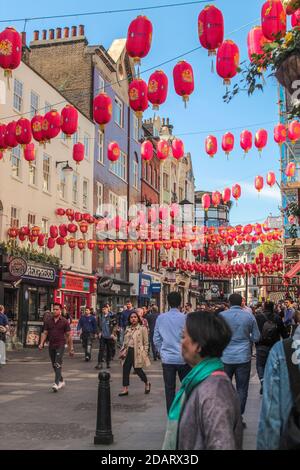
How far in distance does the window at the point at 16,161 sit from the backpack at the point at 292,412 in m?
24.4

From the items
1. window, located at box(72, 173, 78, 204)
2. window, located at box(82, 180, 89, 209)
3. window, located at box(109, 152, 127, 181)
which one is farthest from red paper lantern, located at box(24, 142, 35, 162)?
window, located at box(109, 152, 127, 181)

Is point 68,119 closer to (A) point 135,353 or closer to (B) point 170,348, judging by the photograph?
(A) point 135,353

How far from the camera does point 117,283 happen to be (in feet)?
126

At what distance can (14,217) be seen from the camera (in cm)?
2627

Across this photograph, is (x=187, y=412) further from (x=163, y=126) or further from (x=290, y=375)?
(x=163, y=126)

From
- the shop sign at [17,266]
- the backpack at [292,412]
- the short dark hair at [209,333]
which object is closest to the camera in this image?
the backpack at [292,412]

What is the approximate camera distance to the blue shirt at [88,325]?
20750 millimetres

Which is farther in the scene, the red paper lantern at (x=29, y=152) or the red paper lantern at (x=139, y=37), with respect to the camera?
the red paper lantern at (x=29, y=152)

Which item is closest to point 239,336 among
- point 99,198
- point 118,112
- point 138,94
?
point 138,94

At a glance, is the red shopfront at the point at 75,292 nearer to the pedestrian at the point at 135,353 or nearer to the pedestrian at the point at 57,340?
the pedestrian at the point at 57,340

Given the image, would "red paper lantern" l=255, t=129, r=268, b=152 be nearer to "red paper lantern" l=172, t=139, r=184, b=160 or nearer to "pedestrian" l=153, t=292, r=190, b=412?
"red paper lantern" l=172, t=139, r=184, b=160

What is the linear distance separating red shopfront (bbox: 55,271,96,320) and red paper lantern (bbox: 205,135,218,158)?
14025mm

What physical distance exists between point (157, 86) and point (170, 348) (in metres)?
6.37

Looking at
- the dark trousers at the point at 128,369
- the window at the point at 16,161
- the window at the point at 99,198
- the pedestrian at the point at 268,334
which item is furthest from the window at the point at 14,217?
the pedestrian at the point at 268,334
